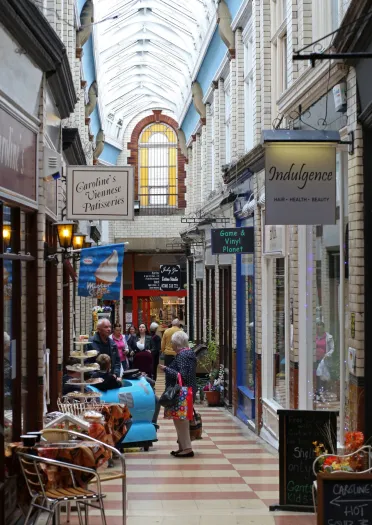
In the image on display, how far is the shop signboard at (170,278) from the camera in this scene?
3306cm

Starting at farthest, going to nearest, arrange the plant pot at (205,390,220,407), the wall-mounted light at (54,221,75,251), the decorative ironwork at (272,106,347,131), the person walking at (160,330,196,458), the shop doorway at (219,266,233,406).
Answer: the plant pot at (205,390,220,407) → the shop doorway at (219,266,233,406) → the wall-mounted light at (54,221,75,251) → the person walking at (160,330,196,458) → the decorative ironwork at (272,106,347,131)

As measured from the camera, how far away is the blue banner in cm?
1400

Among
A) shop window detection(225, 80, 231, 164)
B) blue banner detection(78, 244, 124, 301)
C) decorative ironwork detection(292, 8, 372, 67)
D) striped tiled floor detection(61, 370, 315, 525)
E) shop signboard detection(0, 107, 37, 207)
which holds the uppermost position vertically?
shop window detection(225, 80, 231, 164)

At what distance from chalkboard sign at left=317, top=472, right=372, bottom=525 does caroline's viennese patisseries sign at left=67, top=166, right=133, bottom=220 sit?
18.7 ft

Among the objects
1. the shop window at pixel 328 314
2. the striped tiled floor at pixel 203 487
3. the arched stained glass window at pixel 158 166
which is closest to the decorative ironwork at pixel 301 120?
the shop window at pixel 328 314

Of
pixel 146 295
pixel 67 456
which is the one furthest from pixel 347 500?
pixel 146 295

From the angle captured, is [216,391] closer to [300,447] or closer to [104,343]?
[104,343]

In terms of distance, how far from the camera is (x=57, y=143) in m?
12.9

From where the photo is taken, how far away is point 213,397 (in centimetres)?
2064

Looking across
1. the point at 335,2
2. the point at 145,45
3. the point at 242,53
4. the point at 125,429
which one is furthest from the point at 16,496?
the point at 145,45

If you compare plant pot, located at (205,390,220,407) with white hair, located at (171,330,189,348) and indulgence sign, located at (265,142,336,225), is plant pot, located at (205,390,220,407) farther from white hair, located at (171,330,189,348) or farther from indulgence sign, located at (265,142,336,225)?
indulgence sign, located at (265,142,336,225)

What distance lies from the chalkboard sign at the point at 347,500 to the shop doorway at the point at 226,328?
13.1 m

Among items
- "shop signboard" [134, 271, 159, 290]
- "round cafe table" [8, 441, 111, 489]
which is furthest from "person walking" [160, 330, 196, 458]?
"shop signboard" [134, 271, 159, 290]

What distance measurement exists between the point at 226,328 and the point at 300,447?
41.1ft
